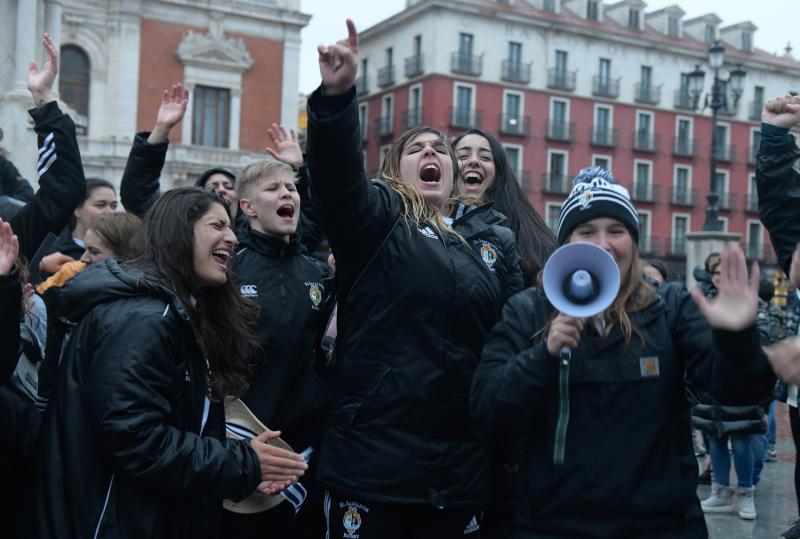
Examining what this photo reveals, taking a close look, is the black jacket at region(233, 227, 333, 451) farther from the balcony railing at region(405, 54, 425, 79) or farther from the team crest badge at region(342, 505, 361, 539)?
the balcony railing at region(405, 54, 425, 79)

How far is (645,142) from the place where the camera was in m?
A: 49.6

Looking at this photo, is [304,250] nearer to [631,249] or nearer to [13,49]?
[631,249]

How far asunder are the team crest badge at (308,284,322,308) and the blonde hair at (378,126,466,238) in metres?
0.77

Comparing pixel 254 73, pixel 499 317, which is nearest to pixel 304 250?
pixel 499 317

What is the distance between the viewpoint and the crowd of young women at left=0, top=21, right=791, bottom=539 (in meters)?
2.79

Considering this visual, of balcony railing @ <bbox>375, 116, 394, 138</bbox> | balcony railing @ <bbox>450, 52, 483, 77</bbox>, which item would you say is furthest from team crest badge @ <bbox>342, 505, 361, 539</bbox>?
balcony railing @ <bbox>375, 116, 394, 138</bbox>

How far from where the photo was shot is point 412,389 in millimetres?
3293

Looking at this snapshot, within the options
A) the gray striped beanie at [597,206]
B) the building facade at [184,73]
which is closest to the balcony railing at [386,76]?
the building facade at [184,73]

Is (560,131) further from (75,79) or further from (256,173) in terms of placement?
(256,173)

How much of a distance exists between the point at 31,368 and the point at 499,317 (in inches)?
74.3

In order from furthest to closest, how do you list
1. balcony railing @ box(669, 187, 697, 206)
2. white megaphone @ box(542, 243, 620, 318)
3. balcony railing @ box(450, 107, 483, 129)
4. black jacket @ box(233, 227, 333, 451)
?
1. balcony railing @ box(669, 187, 697, 206)
2. balcony railing @ box(450, 107, 483, 129)
3. black jacket @ box(233, 227, 333, 451)
4. white megaphone @ box(542, 243, 620, 318)

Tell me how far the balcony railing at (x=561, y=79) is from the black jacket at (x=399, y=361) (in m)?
45.6

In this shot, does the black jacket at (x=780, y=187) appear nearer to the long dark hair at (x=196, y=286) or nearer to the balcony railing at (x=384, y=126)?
the long dark hair at (x=196, y=286)

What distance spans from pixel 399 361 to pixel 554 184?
44680 millimetres
